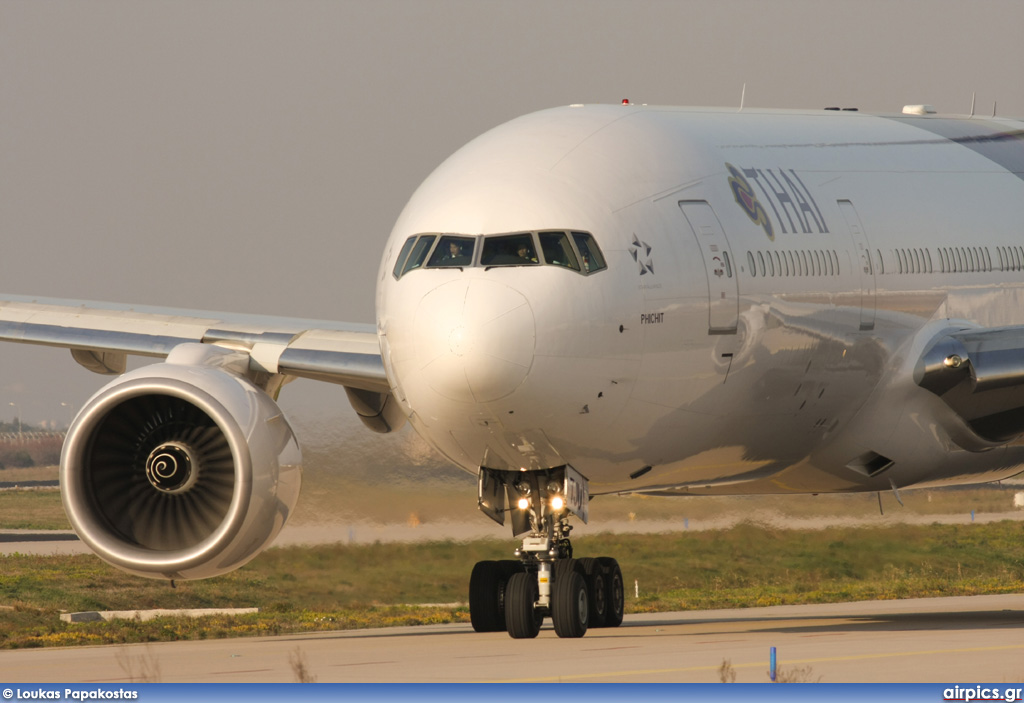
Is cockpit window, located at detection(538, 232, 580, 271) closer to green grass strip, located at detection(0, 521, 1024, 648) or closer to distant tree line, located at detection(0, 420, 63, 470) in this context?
green grass strip, located at detection(0, 521, 1024, 648)

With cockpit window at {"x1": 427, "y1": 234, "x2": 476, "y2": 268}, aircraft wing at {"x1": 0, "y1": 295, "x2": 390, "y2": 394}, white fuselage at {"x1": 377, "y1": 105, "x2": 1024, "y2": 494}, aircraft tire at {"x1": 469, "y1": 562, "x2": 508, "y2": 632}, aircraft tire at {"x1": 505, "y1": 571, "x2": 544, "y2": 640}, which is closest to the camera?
white fuselage at {"x1": 377, "y1": 105, "x2": 1024, "y2": 494}

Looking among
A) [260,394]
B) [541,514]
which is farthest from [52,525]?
[541,514]

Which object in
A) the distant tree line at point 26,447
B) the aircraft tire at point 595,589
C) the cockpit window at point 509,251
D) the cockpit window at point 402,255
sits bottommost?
the aircraft tire at point 595,589

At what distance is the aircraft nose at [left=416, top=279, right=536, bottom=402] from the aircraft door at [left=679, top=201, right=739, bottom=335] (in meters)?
2.34

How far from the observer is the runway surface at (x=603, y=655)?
1387cm

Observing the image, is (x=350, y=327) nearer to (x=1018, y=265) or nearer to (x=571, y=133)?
(x=571, y=133)

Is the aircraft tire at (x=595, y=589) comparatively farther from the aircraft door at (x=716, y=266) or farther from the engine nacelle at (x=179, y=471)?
the engine nacelle at (x=179, y=471)

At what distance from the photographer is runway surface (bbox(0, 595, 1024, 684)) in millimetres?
13867

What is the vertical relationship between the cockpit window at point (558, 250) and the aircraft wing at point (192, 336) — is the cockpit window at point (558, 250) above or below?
below

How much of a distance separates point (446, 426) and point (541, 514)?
1662 mm

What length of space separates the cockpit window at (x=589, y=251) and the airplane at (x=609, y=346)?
0.11 feet

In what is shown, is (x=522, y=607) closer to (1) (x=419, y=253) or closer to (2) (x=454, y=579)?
(1) (x=419, y=253)

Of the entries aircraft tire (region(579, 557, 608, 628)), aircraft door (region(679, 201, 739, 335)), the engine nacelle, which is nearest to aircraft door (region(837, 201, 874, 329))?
aircraft door (region(679, 201, 739, 335))

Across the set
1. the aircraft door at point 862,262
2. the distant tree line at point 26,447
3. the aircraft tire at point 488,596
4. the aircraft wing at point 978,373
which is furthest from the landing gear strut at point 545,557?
the distant tree line at point 26,447
